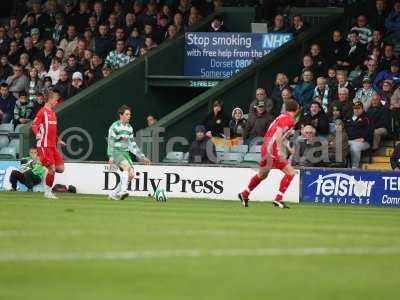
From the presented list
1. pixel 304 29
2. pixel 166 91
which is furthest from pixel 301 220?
pixel 166 91

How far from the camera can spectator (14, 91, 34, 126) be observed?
30.6 meters

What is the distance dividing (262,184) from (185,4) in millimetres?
8920

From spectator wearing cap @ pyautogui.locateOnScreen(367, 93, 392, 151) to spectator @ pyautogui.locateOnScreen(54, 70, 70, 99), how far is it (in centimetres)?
916

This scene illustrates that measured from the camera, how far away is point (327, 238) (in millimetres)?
13211

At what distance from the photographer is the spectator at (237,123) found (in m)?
27.5

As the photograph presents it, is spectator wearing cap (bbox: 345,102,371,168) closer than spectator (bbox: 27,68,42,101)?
Yes

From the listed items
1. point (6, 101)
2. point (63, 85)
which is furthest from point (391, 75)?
point (6, 101)

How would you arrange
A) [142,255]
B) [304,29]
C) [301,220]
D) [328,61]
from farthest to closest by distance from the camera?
[304,29] → [328,61] → [301,220] → [142,255]

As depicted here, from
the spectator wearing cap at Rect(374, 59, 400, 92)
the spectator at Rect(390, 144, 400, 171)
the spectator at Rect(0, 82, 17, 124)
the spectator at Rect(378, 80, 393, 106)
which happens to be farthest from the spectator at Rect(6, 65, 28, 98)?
the spectator at Rect(390, 144, 400, 171)

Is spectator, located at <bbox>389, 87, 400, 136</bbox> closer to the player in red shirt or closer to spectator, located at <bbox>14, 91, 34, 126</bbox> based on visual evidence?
the player in red shirt

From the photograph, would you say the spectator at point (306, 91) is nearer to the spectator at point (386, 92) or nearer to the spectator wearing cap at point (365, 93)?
the spectator wearing cap at point (365, 93)

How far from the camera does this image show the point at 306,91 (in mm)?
27141

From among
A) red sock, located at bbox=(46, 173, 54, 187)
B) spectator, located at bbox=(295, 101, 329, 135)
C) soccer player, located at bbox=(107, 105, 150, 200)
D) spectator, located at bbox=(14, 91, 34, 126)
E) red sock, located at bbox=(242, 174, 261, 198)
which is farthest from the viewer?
spectator, located at bbox=(14, 91, 34, 126)

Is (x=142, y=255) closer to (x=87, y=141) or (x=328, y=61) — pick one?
(x=328, y=61)
